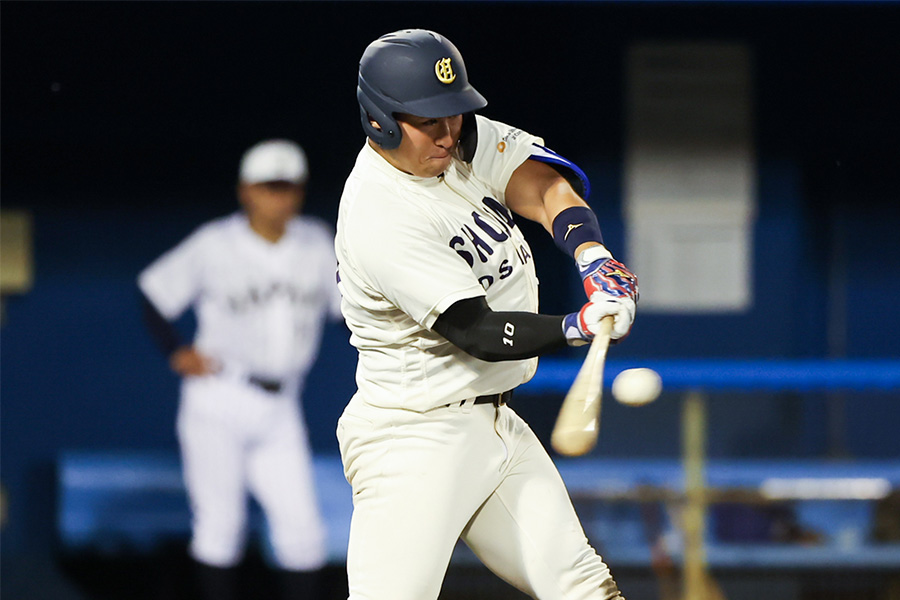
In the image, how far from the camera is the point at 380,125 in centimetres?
192

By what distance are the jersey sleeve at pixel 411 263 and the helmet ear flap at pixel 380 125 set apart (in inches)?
4.1

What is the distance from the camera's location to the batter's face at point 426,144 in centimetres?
191

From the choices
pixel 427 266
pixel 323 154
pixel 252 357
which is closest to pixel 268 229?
pixel 323 154

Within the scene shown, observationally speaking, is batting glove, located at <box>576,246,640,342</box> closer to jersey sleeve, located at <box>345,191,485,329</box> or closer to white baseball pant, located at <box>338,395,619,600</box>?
jersey sleeve, located at <box>345,191,485,329</box>

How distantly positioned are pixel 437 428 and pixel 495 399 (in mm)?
127

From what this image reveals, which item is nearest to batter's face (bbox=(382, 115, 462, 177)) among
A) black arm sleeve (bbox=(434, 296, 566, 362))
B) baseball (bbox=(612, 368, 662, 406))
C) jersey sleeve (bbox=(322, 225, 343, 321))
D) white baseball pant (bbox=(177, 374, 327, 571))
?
black arm sleeve (bbox=(434, 296, 566, 362))

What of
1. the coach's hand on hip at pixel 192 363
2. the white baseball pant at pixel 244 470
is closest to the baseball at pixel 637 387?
the white baseball pant at pixel 244 470

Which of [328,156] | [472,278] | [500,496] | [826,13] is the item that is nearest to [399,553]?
[500,496]

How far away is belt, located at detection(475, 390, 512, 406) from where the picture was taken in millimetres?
2029

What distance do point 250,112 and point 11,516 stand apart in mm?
1669

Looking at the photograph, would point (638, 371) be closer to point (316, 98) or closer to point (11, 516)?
point (316, 98)

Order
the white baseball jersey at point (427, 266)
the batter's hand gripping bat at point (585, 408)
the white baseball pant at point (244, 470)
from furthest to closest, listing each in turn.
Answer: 1. the white baseball pant at point (244, 470)
2. the white baseball jersey at point (427, 266)
3. the batter's hand gripping bat at point (585, 408)

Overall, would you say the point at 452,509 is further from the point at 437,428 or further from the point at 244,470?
the point at 244,470

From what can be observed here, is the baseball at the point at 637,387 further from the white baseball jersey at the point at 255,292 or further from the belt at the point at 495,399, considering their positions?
the white baseball jersey at the point at 255,292
